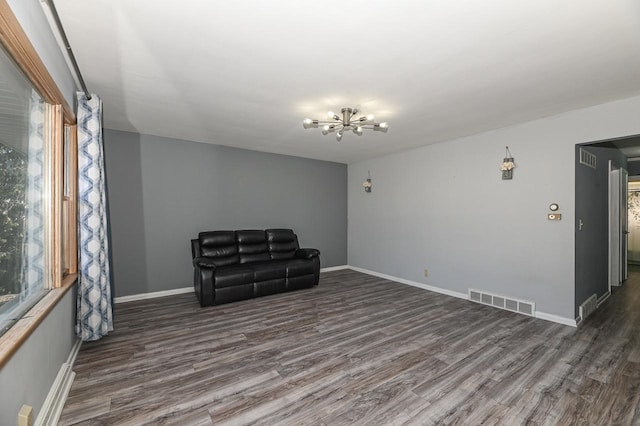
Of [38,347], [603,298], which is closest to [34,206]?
[38,347]

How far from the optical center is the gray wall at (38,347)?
4.21ft

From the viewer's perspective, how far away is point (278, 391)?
208cm

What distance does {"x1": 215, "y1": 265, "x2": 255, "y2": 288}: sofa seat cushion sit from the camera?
3.93 m

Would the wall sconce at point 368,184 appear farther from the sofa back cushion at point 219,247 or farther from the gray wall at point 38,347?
the gray wall at point 38,347

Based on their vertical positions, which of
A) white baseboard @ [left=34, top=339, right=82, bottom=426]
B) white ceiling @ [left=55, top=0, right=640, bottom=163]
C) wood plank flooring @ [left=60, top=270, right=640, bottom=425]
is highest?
white ceiling @ [left=55, top=0, right=640, bottom=163]

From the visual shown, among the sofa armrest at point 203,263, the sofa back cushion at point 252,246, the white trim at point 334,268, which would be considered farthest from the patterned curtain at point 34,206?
the white trim at point 334,268

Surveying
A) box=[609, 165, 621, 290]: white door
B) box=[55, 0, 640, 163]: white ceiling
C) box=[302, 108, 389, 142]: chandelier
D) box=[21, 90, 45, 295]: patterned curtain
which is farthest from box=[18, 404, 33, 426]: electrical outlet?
box=[609, 165, 621, 290]: white door

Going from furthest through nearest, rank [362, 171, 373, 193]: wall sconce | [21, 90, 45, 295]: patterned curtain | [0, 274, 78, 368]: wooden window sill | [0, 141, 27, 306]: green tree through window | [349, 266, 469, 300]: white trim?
[362, 171, 373, 193]: wall sconce → [349, 266, 469, 300]: white trim → [21, 90, 45, 295]: patterned curtain → [0, 141, 27, 306]: green tree through window → [0, 274, 78, 368]: wooden window sill

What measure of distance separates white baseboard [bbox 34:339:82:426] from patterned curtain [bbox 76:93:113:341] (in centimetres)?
38

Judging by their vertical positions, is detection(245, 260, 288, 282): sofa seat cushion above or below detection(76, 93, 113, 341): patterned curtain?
below

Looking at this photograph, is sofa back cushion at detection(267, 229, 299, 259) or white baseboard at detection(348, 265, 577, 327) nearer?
white baseboard at detection(348, 265, 577, 327)

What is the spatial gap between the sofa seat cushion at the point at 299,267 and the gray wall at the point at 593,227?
3.55 metres

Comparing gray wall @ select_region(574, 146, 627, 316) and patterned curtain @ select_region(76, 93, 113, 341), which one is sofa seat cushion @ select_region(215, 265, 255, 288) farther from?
gray wall @ select_region(574, 146, 627, 316)

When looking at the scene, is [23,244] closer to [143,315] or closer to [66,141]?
[66,141]
